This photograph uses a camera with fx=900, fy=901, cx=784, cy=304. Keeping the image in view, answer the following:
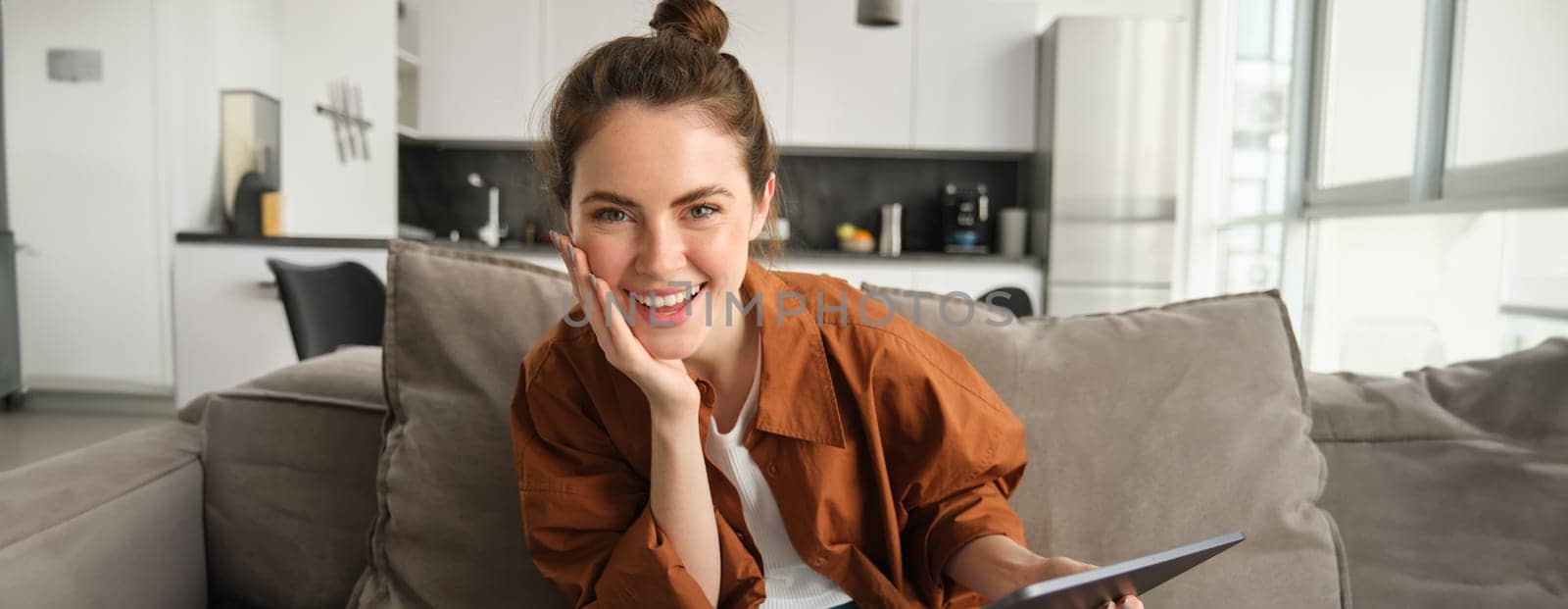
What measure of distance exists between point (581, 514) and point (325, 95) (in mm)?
4095

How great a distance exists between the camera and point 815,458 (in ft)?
3.20

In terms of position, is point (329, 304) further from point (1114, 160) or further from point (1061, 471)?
point (1114, 160)

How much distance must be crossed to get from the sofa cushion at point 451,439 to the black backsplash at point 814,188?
3.82 m

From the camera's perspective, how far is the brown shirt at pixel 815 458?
3.17 ft

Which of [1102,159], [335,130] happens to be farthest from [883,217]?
[335,130]

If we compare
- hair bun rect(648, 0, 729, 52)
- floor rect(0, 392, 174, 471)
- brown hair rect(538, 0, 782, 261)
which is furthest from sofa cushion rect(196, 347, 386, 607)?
floor rect(0, 392, 174, 471)

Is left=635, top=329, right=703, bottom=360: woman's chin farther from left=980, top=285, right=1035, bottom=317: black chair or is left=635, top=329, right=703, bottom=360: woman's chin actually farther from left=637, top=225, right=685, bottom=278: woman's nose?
left=980, top=285, right=1035, bottom=317: black chair

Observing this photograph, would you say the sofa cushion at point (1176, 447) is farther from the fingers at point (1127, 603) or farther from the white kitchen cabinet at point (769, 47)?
the white kitchen cabinet at point (769, 47)

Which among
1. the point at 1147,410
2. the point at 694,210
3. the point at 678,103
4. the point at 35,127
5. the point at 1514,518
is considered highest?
the point at 35,127

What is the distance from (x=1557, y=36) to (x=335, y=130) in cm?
450

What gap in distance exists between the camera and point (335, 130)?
429cm

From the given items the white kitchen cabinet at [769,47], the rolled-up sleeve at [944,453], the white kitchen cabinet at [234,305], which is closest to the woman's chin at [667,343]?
the rolled-up sleeve at [944,453]

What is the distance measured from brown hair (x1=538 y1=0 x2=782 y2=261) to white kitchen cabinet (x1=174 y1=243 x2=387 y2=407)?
3054 mm

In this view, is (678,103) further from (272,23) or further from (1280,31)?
(272,23)
